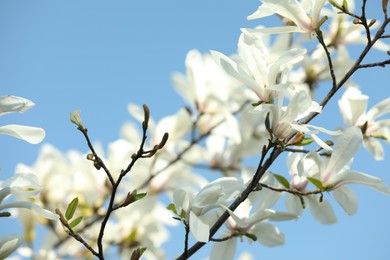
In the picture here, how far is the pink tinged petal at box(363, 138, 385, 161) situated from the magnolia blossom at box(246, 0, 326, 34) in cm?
43

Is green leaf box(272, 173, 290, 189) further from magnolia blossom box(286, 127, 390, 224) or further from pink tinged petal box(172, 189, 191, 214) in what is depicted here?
pink tinged petal box(172, 189, 191, 214)

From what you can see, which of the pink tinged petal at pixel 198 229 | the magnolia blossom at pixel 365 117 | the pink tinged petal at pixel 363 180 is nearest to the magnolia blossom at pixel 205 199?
the pink tinged petal at pixel 198 229

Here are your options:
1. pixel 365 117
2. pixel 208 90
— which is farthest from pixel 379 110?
pixel 208 90

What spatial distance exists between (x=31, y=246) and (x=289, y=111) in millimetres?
1116

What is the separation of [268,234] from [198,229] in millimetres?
272

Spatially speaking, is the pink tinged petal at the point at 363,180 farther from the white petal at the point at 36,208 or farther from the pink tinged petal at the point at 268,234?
the white petal at the point at 36,208

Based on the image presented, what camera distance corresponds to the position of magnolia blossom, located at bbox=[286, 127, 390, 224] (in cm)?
102

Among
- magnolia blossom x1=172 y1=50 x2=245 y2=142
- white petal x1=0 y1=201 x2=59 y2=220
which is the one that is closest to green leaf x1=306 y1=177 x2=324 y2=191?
white petal x1=0 y1=201 x2=59 y2=220

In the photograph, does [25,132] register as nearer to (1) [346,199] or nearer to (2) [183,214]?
(2) [183,214]

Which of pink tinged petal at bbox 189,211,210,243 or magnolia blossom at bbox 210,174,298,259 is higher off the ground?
pink tinged petal at bbox 189,211,210,243

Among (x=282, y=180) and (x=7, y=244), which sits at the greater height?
(x=7, y=244)

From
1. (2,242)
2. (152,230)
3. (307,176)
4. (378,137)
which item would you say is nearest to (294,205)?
(307,176)

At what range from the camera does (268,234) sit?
43.7 inches

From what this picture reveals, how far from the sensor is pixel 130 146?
1.92m
